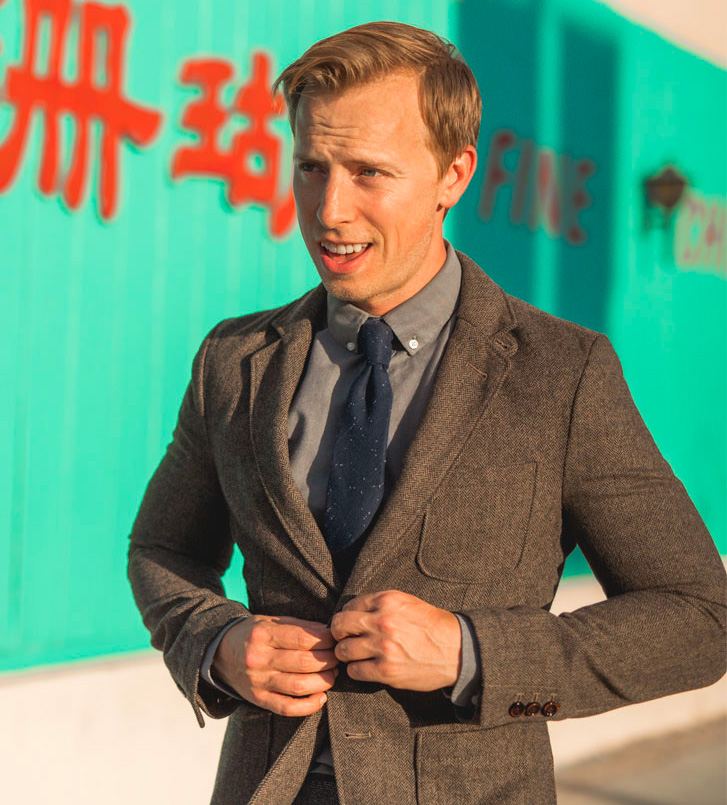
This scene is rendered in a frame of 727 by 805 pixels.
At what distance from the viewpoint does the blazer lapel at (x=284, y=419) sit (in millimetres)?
1812

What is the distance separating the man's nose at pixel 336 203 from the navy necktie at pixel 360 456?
0.22 m

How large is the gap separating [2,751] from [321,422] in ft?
8.12

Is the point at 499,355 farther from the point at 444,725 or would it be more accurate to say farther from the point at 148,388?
the point at 148,388

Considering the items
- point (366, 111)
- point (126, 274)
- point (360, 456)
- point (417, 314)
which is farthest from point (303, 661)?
point (126, 274)

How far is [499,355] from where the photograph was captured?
6.17 ft

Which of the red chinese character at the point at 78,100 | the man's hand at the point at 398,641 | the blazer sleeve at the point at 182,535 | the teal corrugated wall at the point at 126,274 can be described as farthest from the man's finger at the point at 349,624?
the red chinese character at the point at 78,100

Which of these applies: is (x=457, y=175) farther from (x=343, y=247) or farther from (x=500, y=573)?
(x=500, y=573)

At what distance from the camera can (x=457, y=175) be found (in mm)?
2020

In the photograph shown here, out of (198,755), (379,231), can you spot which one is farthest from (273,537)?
(198,755)

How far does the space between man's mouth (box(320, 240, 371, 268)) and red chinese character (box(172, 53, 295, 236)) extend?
8.26 feet

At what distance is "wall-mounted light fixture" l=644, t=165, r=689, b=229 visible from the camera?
22.2ft

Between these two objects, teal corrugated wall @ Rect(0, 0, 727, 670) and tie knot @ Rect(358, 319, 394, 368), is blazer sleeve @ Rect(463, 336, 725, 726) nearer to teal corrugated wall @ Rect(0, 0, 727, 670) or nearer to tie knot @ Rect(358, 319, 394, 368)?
tie knot @ Rect(358, 319, 394, 368)

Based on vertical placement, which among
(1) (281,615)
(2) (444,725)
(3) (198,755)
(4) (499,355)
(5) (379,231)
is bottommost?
(3) (198,755)

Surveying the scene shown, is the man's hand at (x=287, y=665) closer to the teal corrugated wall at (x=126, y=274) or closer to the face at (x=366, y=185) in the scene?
the face at (x=366, y=185)
